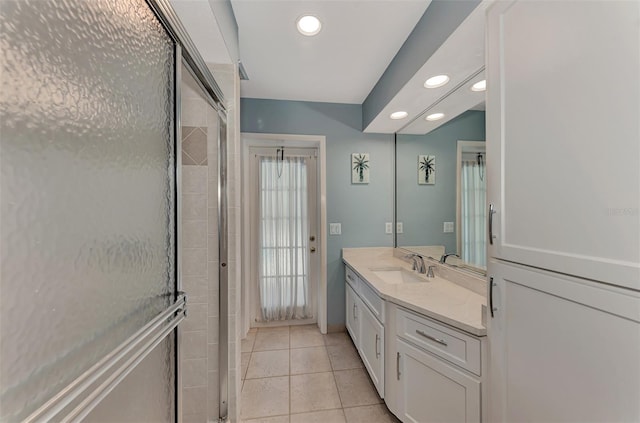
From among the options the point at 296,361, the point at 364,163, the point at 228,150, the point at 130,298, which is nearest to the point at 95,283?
the point at 130,298

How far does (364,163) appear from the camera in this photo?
265cm

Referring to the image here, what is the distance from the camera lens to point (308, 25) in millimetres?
1479

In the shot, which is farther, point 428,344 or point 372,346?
point 372,346

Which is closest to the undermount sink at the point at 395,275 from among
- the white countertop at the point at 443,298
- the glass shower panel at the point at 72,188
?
the white countertop at the point at 443,298

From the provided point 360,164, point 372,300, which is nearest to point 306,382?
point 372,300

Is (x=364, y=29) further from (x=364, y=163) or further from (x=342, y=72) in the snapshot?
(x=364, y=163)

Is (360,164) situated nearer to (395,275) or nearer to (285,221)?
(285,221)

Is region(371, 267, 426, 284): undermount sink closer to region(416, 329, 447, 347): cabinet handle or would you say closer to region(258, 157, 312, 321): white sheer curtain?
region(416, 329, 447, 347): cabinet handle

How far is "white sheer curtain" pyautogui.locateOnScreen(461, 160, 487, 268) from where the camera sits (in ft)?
4.60

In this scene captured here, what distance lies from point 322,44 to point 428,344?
6.57 feet

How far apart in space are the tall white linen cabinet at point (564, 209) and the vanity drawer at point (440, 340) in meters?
0.14

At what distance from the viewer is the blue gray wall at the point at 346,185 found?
2.61 meters

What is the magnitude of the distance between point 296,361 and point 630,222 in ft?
7.46

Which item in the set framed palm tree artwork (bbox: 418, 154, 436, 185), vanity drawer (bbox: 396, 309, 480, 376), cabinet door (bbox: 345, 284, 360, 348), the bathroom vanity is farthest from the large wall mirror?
cabinet door (bbox: 345, 284, 360, 348)
